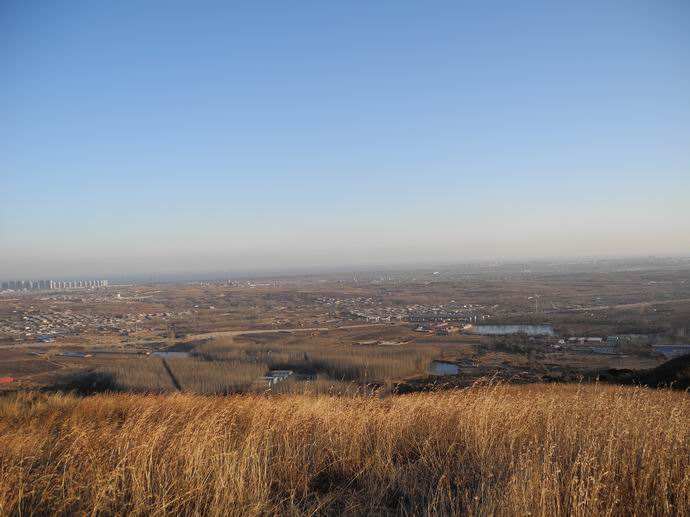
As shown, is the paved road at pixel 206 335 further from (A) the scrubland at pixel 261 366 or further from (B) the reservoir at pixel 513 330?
(B) the reservoir at pixel 513 330

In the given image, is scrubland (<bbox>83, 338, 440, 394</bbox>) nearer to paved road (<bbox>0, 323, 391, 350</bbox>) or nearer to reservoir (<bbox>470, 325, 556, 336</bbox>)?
paved road (<bbox>0, 323, 391, 350</bbox>)

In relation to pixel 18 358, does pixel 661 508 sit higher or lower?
higher

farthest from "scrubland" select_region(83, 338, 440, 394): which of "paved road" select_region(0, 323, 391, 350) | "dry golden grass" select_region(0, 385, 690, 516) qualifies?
"dry golden grass" select_region(0, 385, 690, 516)

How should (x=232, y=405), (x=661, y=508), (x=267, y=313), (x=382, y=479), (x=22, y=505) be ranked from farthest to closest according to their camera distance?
(x=267, y=313) < (x=232, y=405) < (x=382, y=479) < (x=22, y=505) < (x=661, y=508)

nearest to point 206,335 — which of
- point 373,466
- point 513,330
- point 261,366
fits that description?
point 261,366

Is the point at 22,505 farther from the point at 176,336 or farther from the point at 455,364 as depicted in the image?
the point at 176,336

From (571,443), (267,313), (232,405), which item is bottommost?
(267,313)

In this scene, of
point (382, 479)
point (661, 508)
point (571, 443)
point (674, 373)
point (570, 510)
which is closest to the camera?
point (570, 510)

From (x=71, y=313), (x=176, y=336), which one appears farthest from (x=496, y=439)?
(x=71, y=313)
